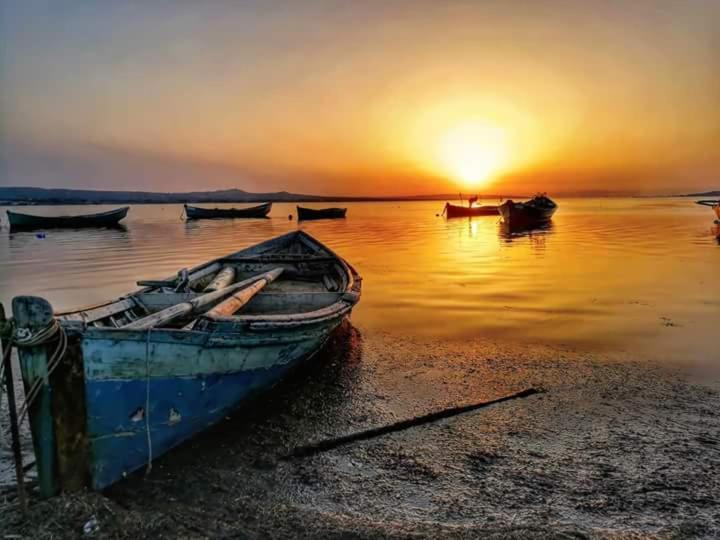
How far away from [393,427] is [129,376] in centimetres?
281

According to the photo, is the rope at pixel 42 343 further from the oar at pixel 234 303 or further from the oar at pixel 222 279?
the oar at pixel 222 279

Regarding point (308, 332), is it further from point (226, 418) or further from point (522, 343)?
point (522, 343)

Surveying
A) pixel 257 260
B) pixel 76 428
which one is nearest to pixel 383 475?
pixel 76 428

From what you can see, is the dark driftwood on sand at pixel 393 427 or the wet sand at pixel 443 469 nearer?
the wet sand at pixel 443 469

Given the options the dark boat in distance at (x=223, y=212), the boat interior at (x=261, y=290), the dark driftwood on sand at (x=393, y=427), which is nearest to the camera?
the dark driftwood on sand at (x=393, y=427)

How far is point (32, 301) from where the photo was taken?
3.64 meters

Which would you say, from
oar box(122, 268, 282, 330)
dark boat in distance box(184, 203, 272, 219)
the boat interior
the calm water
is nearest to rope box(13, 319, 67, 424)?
the boat interior

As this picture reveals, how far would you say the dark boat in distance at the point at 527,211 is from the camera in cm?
4209

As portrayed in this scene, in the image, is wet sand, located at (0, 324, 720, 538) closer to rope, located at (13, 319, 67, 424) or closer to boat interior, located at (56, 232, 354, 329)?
rope, located at (13, 319, 67, 424)

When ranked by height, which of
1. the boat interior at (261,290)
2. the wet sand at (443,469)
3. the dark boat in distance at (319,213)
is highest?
the dark boat in distance at (319,213)

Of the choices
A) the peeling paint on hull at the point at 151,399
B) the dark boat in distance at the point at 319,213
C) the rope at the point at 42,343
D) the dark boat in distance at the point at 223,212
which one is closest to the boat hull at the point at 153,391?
the peeling paint on hull at the point at 151,399

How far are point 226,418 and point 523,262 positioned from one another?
16150mm

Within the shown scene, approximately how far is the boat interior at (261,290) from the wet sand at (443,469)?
1.29 meters

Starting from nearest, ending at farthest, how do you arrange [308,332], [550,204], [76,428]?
[76,428] → [308,332] → [550,204]
